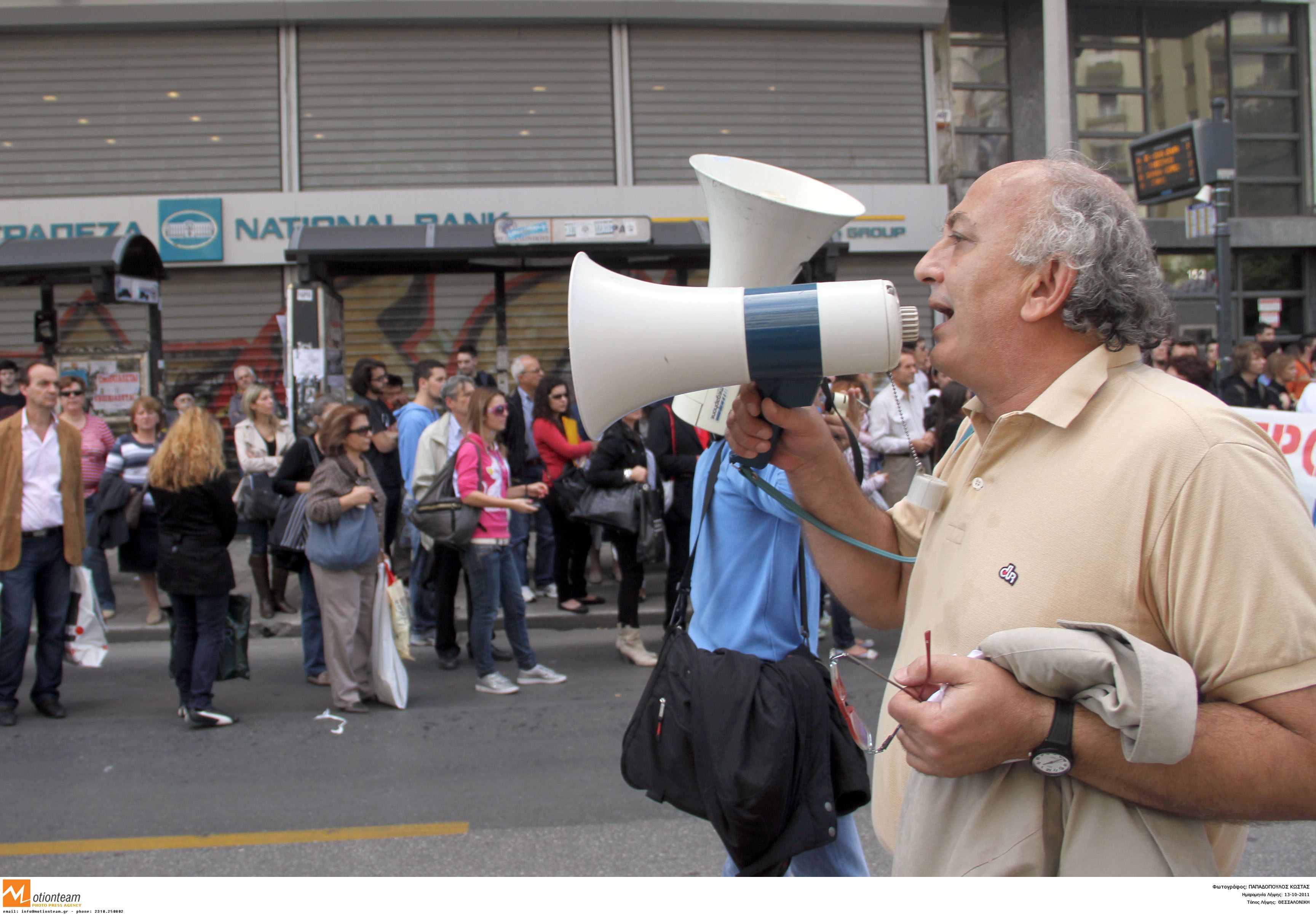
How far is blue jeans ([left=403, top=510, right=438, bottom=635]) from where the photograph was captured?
23.3ft

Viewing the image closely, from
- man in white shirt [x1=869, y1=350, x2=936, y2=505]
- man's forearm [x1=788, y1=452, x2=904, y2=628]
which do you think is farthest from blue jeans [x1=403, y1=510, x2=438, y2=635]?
man's forearm [x1=788, y1=452, x2=904, y2=628]

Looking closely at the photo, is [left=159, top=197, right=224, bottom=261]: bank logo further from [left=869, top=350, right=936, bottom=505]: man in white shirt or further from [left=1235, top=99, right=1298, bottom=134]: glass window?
[left=1235, top=99, right=1298, bottom=134]: glass window

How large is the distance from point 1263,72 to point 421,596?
50.8 ft

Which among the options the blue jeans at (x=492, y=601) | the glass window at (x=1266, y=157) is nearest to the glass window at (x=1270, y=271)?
the glass window at (x=1266, y=157)

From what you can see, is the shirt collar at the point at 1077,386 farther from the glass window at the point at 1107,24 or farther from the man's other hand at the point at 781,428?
the glass window at the point at 1107,24

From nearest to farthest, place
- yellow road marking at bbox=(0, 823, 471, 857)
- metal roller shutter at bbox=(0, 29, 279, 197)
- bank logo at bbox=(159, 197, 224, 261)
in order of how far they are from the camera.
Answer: yellow road marking at bbox=(0, 823, 471, 857) < bank logo at bbox=(159, 197, 224, 261) < metal roller shutter at bbox=(0, 29, 279, 197)

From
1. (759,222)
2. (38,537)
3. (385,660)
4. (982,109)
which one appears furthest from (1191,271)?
(759,222)

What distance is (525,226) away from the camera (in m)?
9.42

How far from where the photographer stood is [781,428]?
1708 millimetres

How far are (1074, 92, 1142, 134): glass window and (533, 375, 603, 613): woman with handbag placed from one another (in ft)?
37.0

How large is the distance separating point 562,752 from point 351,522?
1811 millimetres

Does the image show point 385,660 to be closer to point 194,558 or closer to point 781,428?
point 194,558

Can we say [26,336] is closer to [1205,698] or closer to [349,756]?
[349,756]

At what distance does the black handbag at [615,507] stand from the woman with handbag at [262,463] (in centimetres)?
254
